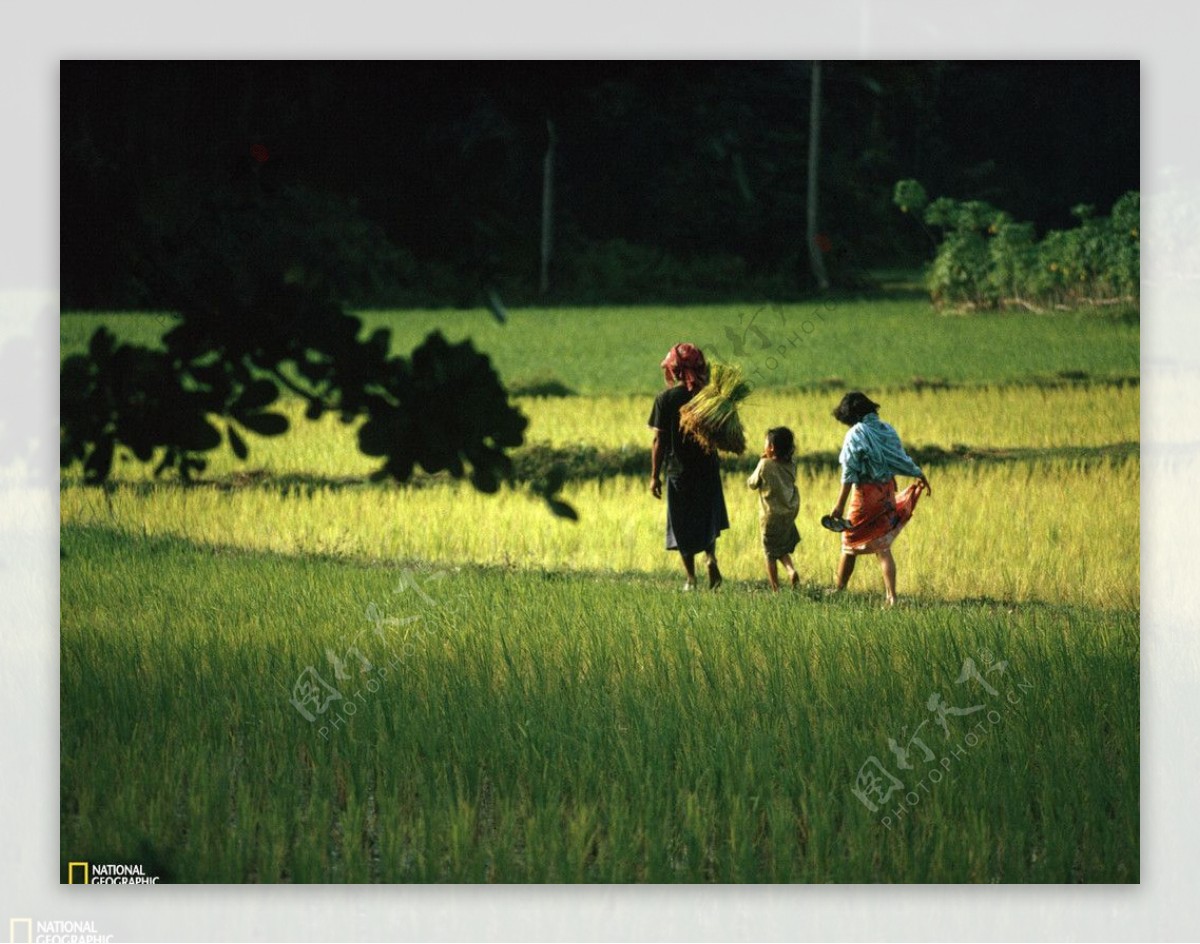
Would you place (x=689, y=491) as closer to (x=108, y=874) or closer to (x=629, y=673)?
(x=629, y=673)

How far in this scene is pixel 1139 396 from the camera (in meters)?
4.14

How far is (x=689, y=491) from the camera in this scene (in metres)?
4.78

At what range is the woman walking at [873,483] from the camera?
178 inches

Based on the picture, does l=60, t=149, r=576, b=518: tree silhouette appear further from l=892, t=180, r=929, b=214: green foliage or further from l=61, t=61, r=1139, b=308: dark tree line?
l=892, t=180, r=929, b=214: green foliage

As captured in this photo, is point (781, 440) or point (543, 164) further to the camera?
point (781, 440)

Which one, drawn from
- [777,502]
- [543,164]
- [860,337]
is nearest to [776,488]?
[777,502]

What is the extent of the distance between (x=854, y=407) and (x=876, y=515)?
1.16ft

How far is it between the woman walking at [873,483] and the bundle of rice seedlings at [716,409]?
1.34 ft

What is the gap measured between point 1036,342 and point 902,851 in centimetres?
197

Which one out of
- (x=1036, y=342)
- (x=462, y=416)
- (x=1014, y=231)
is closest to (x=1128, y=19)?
(x=1014, y=231)

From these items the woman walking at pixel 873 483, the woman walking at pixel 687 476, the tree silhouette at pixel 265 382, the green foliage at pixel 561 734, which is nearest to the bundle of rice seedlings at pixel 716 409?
the woman walking at pixel 687 476

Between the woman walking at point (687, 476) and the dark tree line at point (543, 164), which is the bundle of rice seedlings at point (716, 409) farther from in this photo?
the dark tree line at point (543, 164)

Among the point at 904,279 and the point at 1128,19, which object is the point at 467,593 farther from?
the point at 1128,19

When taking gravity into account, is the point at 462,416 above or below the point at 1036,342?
below
